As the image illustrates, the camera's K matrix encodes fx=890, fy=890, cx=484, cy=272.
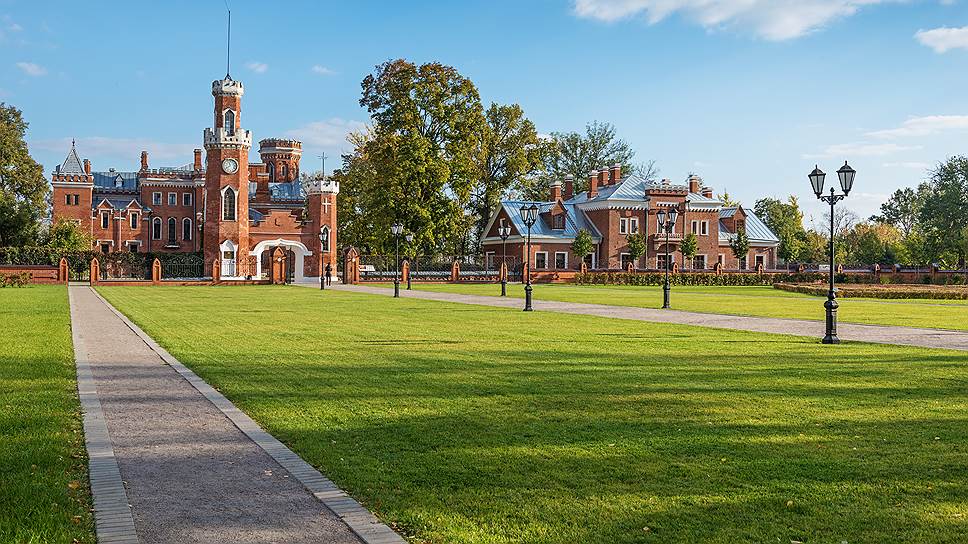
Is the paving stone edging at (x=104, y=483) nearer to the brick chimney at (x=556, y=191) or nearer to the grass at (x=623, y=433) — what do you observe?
the grass at (x=623, y=433)

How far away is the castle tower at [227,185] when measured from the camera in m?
63.5

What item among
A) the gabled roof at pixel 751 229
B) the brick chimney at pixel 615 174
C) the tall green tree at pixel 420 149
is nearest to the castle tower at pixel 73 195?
the tall green tree at pixel 420 149

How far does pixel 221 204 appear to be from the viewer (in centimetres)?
6378

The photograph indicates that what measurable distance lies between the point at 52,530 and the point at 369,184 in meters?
56.6

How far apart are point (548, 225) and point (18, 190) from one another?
39.1m

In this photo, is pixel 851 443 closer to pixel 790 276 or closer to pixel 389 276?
pixel 389 276

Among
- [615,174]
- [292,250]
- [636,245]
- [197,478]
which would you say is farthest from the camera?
[615,174]

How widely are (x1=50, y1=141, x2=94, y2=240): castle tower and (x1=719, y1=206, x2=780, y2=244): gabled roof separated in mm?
55729

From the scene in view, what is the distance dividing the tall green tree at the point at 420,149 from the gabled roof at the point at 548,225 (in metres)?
7.52

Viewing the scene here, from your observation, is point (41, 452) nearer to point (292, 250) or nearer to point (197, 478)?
point (197, 478)

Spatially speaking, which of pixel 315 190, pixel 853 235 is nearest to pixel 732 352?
pixel 315 190

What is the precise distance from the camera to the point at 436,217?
57.7 meters

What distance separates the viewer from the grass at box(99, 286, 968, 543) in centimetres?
504

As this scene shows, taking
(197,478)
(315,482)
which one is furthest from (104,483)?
(315,482)
